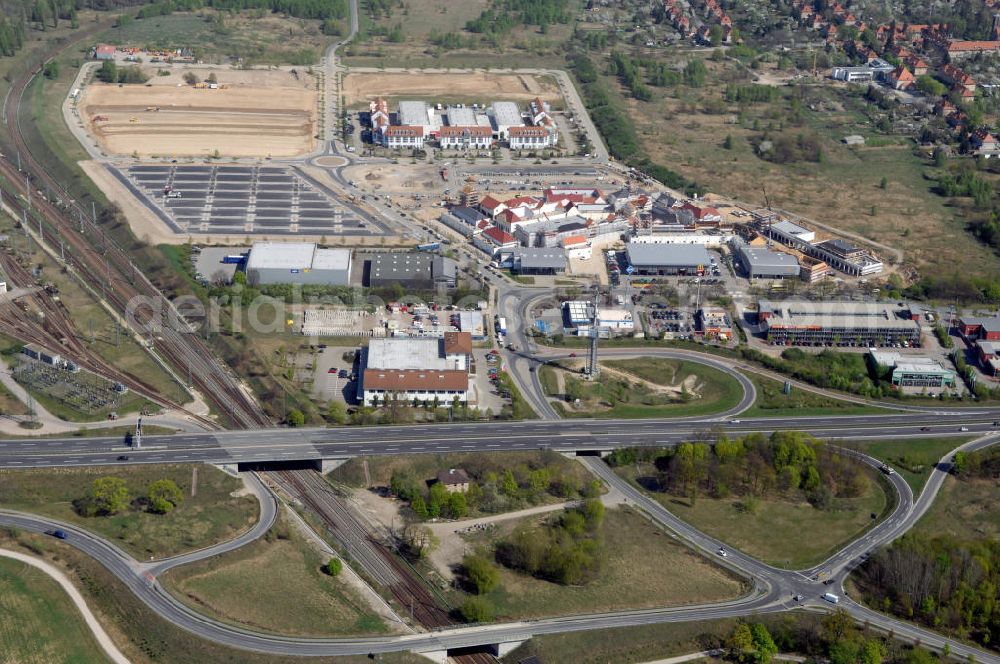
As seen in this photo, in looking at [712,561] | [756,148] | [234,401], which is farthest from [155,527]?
[756,148]

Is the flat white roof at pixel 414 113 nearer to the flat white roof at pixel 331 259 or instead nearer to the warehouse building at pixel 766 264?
the flat white roof at pixel 331 259

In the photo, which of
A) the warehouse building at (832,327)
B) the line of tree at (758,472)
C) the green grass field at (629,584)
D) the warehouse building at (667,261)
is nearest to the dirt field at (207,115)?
the warehouse building at (667,261)

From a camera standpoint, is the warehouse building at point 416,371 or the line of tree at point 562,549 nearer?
the line of tree at point 562,549

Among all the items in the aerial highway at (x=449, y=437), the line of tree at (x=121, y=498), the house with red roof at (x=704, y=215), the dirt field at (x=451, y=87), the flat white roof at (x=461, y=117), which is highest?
the dirt field at (x=451, y=87)

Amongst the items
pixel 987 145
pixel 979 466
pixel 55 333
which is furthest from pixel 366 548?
pixel 987 145

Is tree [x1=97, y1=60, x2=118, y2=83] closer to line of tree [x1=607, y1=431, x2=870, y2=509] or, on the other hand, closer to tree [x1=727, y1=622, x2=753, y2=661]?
line of tree [x1=607, y1=431, x2=870, y2=509]

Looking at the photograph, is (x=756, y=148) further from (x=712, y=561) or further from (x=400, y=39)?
(x=712, y=561)

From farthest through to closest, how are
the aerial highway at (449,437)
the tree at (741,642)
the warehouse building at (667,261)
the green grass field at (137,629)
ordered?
the warehouse building at (667,261)
the aerial highway at (449,437)
the tree at (741,642)
the green grass field at (137,629)
